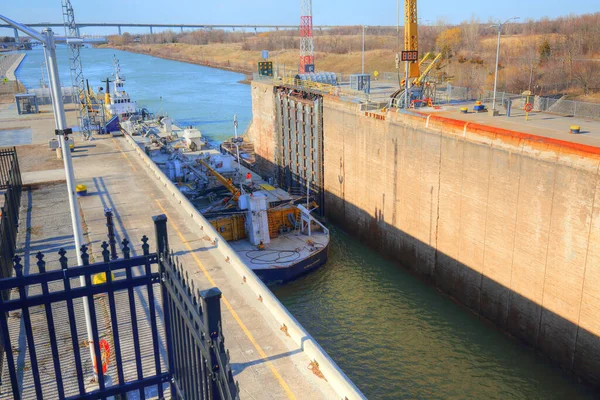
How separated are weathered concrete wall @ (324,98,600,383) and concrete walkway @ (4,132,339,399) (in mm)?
10239

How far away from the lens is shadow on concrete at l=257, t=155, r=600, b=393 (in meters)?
17.5

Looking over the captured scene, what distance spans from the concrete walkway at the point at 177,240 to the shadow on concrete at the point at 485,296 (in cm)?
1038

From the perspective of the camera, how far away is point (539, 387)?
17641mm

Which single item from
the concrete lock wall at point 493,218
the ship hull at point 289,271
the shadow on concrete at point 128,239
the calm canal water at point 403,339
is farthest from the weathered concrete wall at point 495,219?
the shadow on concrete at point 128,239

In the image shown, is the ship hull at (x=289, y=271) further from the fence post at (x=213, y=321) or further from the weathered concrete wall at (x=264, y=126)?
the fence post at (x=213, y=321)

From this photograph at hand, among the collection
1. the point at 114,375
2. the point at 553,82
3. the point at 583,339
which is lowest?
the point at 583,339

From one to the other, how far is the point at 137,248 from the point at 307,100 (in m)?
19.0

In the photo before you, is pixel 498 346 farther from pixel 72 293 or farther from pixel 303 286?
pixel 72 293

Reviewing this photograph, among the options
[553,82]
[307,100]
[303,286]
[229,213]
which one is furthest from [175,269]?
[553,82]

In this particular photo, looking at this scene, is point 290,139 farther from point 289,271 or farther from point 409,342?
point 409,342

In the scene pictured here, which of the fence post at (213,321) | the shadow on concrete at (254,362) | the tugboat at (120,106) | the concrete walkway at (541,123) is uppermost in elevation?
the fence post at (213,321)

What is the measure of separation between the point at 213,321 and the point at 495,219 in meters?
17.7

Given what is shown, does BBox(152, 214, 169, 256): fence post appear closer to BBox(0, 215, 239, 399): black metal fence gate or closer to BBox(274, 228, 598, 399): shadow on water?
BBox(0, 215, 239, 399): black metal fence gate

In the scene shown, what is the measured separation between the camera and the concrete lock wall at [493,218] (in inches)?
684
